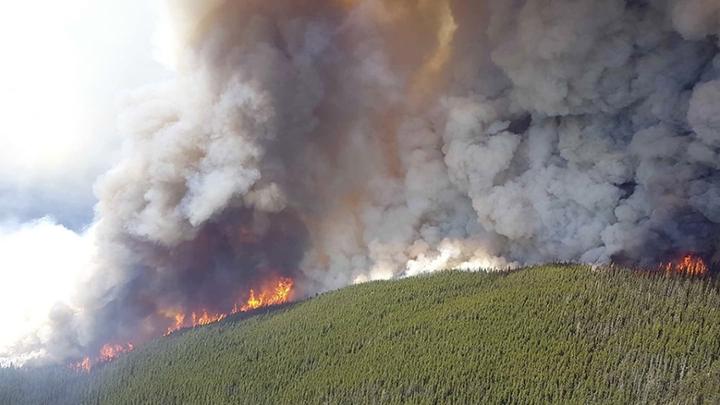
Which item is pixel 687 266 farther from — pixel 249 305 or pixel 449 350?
pixel 249 305

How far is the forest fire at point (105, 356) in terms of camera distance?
10000 cm

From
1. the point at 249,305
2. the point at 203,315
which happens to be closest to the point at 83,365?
the point at 203,315

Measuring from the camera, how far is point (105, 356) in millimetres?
102875

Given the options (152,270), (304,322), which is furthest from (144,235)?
(304,322)

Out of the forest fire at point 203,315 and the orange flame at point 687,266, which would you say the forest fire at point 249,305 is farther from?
the orange flame at point 687,266

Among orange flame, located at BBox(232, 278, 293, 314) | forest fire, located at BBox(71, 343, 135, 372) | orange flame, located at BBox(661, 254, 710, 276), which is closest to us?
orange flame, located at BBox(661, 254, 710, 276)

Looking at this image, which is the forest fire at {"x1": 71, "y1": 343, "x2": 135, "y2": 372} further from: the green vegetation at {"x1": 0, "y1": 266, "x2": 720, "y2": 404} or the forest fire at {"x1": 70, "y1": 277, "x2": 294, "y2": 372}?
the green vegetation at {"x1": 0, "y1": 266, "x2": 720, "y2": 404}

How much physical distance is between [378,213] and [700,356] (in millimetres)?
50178

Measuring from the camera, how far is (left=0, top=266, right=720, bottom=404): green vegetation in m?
69.0

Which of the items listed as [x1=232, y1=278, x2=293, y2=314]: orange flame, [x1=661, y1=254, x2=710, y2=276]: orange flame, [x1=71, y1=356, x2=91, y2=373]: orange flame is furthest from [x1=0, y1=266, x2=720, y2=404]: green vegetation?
[x1=232, y1=278, x2=293, y2=314]: orange flame

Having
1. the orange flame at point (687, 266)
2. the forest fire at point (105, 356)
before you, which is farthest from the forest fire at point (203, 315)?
the orange flame at point (687, 266)

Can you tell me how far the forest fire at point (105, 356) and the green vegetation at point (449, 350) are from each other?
13.4 feet

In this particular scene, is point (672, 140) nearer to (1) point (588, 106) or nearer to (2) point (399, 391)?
(1) point (588, 106)

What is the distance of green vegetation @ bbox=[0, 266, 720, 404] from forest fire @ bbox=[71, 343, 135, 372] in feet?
13.4
